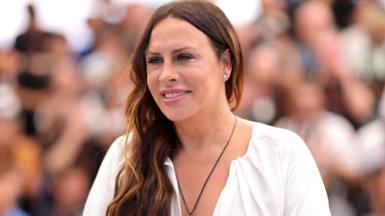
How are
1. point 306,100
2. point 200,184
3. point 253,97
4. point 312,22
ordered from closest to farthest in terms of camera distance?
point 200,184, point 306,100, point 253,97, point 312,22

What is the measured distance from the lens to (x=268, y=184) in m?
2.34

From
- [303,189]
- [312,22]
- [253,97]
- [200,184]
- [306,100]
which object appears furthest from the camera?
[312,22]

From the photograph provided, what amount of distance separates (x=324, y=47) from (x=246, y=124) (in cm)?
276

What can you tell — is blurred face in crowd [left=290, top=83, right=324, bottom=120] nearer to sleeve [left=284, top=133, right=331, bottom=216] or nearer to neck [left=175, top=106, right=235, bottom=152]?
neck [left=175, top=106, right=235, bottom=152]

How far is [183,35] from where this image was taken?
2363 millimetres

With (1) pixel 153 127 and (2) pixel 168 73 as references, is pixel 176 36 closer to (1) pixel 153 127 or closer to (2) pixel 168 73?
(2) pixel 168 73

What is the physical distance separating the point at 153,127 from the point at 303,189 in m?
0.51

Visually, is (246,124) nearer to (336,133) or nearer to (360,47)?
(336,133)

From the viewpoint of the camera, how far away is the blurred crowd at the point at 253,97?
490 cm

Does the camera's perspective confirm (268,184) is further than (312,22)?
No

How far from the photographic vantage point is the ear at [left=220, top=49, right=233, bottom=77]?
8.14 feet

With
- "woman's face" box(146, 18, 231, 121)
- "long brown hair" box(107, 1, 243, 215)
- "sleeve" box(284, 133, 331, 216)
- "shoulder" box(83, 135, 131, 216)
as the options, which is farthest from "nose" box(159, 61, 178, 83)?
"sleeve" box(284, 133, 331, 216)

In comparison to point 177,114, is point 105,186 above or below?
below

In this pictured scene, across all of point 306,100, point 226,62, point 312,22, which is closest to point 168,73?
point 226,62
